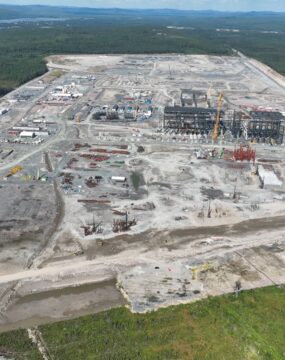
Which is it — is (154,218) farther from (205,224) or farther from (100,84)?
(100,84)

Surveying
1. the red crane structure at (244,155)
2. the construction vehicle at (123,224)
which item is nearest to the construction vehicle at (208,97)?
the red crane structure at (244,155)

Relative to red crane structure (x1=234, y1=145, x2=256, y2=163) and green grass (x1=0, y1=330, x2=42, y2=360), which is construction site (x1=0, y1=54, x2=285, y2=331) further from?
green grass (x1=0, y1=330, x2=42, y2=360)

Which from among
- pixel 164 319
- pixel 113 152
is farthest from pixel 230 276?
pixel 113 152

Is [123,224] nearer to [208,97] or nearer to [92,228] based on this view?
[92,228]

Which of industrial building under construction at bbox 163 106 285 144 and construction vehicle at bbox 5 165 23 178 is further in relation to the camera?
industrial building under construction at bbox 163 106 285 144

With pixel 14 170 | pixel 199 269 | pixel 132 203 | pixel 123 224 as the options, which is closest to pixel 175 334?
pixel 199 269

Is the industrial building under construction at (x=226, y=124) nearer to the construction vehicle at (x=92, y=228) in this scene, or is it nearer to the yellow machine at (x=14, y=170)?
the yellow machine at (x=14, y=170)

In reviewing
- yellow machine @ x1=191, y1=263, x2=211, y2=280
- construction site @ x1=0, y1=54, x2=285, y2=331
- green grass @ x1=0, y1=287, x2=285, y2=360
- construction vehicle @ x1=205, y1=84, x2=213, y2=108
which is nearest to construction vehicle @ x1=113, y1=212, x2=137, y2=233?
construction site @ x1=0, y1=54, x2=285, y2=331
